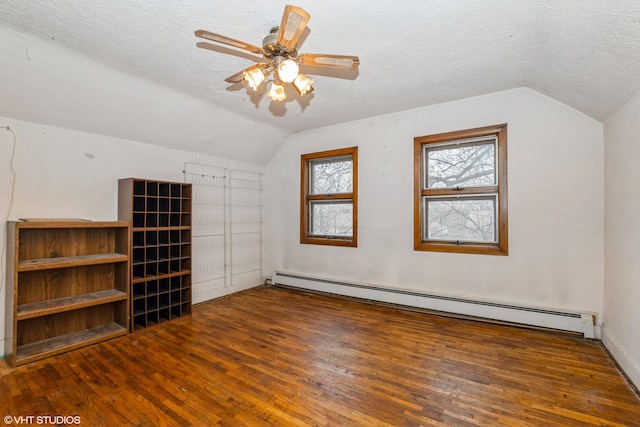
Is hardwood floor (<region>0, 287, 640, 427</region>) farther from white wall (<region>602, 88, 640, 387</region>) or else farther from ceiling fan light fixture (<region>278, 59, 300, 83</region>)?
ceiling fan light fixture (<region>278, 59, 300, 83</region>)

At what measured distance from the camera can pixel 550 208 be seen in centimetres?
300

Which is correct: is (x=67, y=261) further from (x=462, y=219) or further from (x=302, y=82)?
(x=462, y=219)

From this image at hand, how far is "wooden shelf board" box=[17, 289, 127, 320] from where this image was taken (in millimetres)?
2476

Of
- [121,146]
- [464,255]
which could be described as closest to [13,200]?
[121,146]

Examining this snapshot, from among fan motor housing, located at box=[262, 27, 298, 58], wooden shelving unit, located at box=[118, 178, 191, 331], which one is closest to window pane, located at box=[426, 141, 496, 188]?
fan motor housing, located at box=[262, 27, 298, 58]

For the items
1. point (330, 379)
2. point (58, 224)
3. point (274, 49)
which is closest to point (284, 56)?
point (274, 49)

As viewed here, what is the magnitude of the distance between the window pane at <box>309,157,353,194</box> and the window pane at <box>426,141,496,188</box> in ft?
3.88

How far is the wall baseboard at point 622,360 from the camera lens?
205 centimetres

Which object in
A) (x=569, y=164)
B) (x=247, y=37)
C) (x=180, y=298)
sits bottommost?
(x=180, y=298)

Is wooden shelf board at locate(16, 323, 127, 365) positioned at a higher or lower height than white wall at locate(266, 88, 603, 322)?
lower

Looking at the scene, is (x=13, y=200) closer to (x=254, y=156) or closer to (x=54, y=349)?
(x=54, y=349)

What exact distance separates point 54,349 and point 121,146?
2.16 m

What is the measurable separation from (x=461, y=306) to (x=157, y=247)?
12.0 ft

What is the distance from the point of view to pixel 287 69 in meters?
1.86
